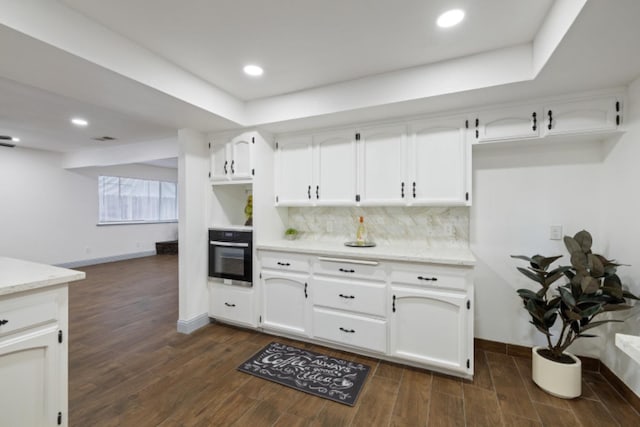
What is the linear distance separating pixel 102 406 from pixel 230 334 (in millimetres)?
1204

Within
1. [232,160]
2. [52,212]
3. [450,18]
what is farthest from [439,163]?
[52,212]

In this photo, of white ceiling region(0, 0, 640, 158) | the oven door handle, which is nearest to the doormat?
the oven door handle

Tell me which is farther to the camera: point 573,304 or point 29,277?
point 573,304

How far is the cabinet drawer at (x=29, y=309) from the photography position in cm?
126

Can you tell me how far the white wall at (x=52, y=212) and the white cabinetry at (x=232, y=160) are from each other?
4887 mm

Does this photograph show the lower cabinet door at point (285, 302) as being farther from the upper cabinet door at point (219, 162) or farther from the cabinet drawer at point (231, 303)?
the upper cabinet door at point (219, 162)

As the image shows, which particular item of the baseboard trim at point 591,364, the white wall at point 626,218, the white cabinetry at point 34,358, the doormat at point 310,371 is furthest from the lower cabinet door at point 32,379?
the white wall at point 626,218

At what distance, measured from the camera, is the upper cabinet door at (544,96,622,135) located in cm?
201

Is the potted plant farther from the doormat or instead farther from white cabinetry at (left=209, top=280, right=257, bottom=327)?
white cabinetry at (left=209, top=280, right=257, bottom=327)

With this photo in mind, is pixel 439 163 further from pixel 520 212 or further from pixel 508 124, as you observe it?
pixel 520 212

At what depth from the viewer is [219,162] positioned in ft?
10.3

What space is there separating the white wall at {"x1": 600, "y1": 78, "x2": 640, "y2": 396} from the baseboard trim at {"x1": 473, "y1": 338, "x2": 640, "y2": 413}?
0.04 meters

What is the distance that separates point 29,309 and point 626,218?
12.0 ft

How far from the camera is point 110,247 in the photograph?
6.66 m
